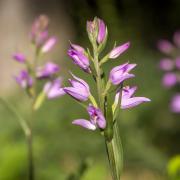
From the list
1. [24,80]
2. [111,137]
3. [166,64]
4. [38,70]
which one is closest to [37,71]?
[38,70]

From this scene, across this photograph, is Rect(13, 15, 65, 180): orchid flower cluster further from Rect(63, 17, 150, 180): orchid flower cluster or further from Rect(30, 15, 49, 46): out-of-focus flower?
Rect(63, 17, 150, 180): orchid flower cluster

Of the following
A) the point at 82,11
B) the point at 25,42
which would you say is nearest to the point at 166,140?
the point at 82,11

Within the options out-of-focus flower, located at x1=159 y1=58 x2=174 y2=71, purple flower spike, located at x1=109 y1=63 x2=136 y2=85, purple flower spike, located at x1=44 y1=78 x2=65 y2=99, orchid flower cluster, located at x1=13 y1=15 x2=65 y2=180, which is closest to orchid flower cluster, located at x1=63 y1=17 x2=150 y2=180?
purple flower spike, located at x1=109 y1=63 x2=136 y2=85

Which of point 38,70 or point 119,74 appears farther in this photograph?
point 38,70

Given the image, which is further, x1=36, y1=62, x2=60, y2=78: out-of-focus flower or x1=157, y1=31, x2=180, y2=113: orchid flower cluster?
x1=157, y1=31, x2=180, y2=113: orchid flower cluster

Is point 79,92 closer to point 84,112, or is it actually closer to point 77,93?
point 77,93

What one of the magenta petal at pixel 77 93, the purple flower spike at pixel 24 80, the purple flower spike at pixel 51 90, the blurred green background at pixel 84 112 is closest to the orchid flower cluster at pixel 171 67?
the blurred green background at pixel 84 112

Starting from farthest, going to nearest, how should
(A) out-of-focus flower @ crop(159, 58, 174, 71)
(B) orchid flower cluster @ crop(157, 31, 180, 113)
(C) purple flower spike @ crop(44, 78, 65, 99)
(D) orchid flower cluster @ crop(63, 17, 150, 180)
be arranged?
1. (A) out-of-focus flower @ crop(159, 58, 174, 71)
2. (B) orchid flower cluster @ crop(157, 31, 180, 113)
3. (C) purple flower spike @ crop(44, 78, 65, 99)
4. (D) orchid flower cluster @ crop(63, 17, 150, 180)
